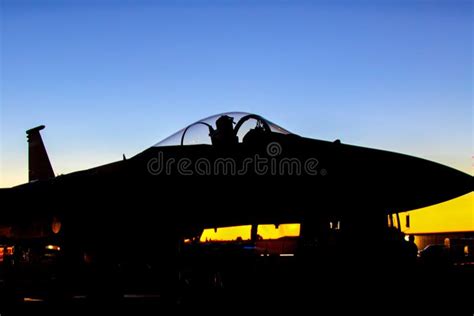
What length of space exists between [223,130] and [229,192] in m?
1.00

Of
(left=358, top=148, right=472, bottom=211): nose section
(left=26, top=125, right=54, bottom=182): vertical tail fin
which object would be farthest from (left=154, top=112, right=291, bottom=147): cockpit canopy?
(left=26, top=125, right=54, bottom=182): vertical tail fin

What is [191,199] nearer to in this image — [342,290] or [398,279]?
[342,290]

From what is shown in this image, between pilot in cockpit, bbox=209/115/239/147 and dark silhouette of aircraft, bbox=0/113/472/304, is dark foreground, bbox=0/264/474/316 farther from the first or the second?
pilot in cockpit, bbox=209/115/239/147

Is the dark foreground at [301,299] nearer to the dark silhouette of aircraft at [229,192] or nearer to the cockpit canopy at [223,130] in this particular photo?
the dark silhouette of aircraft at [229,192]

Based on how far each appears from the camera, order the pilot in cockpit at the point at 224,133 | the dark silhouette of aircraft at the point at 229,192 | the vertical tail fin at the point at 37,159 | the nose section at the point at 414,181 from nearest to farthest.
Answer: the nose section at the point at 414,181
the dark silhouette of aircraft at the point at 229,192
the pilot in cockpit at the point at 224,133
the vertical tail fin at the point at 37,159

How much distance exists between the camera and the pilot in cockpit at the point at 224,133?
7.12 m

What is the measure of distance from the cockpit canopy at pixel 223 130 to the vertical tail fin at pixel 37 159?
10765 mm

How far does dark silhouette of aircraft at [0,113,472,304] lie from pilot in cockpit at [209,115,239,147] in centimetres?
2

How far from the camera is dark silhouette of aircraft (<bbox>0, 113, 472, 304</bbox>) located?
6.23m

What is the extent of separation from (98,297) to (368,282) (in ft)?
11.5

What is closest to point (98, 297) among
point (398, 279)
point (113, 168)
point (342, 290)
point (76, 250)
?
point (76, 250)

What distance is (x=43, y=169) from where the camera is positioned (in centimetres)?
1730

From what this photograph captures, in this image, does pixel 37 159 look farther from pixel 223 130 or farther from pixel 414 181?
pixel 414 181

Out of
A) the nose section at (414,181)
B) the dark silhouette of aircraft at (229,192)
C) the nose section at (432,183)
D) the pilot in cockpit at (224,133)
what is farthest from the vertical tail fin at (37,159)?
the nose section at (432,183)
